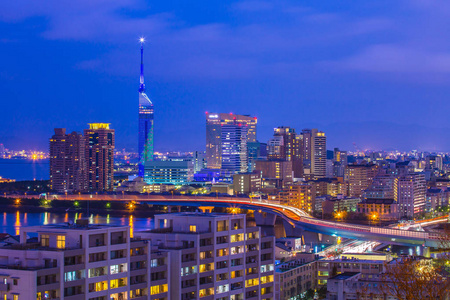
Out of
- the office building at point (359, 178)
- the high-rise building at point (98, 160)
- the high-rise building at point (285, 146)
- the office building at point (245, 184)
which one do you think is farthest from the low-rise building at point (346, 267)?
the high-rise building at point (285, 146)

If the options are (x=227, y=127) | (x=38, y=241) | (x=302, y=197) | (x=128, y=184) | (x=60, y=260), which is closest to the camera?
(x=60, y=260)

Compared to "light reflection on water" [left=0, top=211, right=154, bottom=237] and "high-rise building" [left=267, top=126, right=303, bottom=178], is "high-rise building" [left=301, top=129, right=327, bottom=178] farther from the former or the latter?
"light reflection on water" [left=0, top=211, right=154, bottom=237]

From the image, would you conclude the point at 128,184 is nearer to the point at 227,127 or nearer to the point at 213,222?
the point at 227,127

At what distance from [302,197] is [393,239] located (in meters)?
14.8

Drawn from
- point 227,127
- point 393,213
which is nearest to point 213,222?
point 393,213

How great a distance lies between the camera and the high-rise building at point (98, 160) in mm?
43188

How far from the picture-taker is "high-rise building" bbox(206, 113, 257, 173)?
199ft

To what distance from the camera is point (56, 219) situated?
27.2m

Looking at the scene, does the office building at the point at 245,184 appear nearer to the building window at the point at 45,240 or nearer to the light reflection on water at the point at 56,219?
the light reflection on water at the point at 56,219

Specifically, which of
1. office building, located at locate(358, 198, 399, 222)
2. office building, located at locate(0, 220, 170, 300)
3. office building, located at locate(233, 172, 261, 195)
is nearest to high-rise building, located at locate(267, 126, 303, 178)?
office building, located at locate(233, 172, 261, 195)

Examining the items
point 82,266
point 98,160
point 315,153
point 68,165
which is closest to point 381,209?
point 98,160

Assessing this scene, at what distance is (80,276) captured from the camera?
675 cm

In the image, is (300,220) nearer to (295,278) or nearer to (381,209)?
(381,209)

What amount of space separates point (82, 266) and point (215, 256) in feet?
6.82
